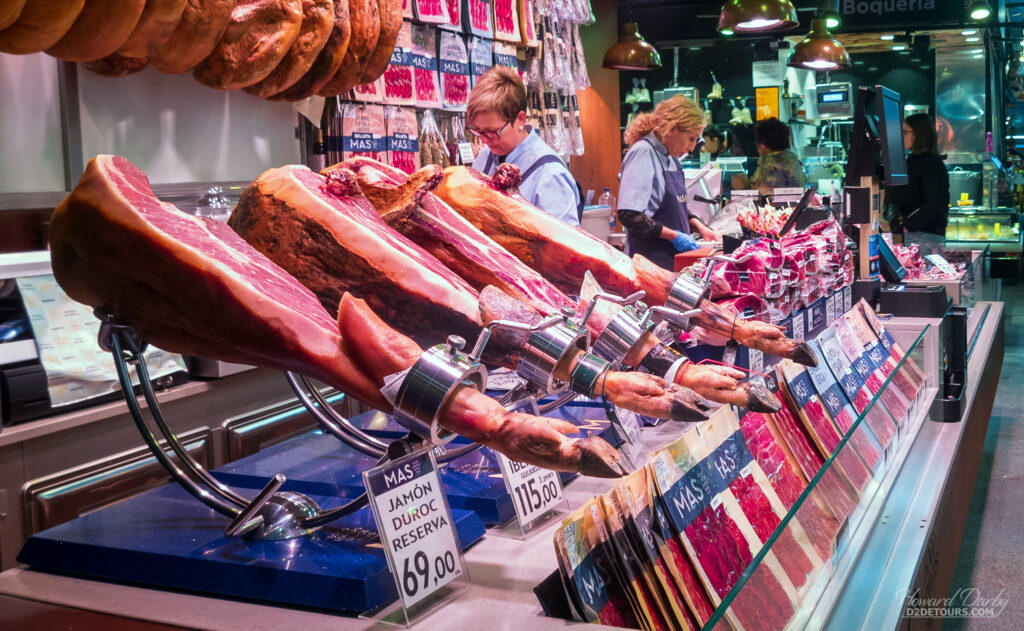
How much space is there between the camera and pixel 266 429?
324 centimetres

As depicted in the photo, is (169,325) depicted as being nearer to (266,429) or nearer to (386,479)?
(386,479)

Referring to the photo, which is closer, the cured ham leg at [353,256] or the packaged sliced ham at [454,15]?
the cured ham leg at [353,256]

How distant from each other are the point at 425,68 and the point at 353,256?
12.5ft

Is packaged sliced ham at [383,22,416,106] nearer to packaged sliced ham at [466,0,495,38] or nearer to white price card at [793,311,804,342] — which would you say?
packaged sliced ham at [466,0,495,38]

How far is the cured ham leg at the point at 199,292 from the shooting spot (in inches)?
43.5

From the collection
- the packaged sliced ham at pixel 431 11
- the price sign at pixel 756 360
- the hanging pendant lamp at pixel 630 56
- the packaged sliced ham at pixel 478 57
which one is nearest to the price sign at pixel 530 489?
the price sign at pixel 756 360

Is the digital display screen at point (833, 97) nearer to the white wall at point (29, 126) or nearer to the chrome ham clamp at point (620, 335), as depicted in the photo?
the white wall at point (29, 126)

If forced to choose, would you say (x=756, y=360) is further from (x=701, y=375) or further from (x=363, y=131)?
(x=363, y=131)

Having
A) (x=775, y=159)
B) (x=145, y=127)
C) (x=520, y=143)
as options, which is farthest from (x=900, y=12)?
(x=145, y=127)

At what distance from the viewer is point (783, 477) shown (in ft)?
5.10

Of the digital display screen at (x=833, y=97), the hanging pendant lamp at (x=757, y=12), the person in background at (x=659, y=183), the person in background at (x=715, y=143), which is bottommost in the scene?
the person in background at (x=659, y=183)

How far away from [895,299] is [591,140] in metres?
5.97

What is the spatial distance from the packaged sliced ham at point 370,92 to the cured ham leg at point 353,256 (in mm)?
3066

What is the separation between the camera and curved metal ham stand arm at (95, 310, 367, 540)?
125 cm
